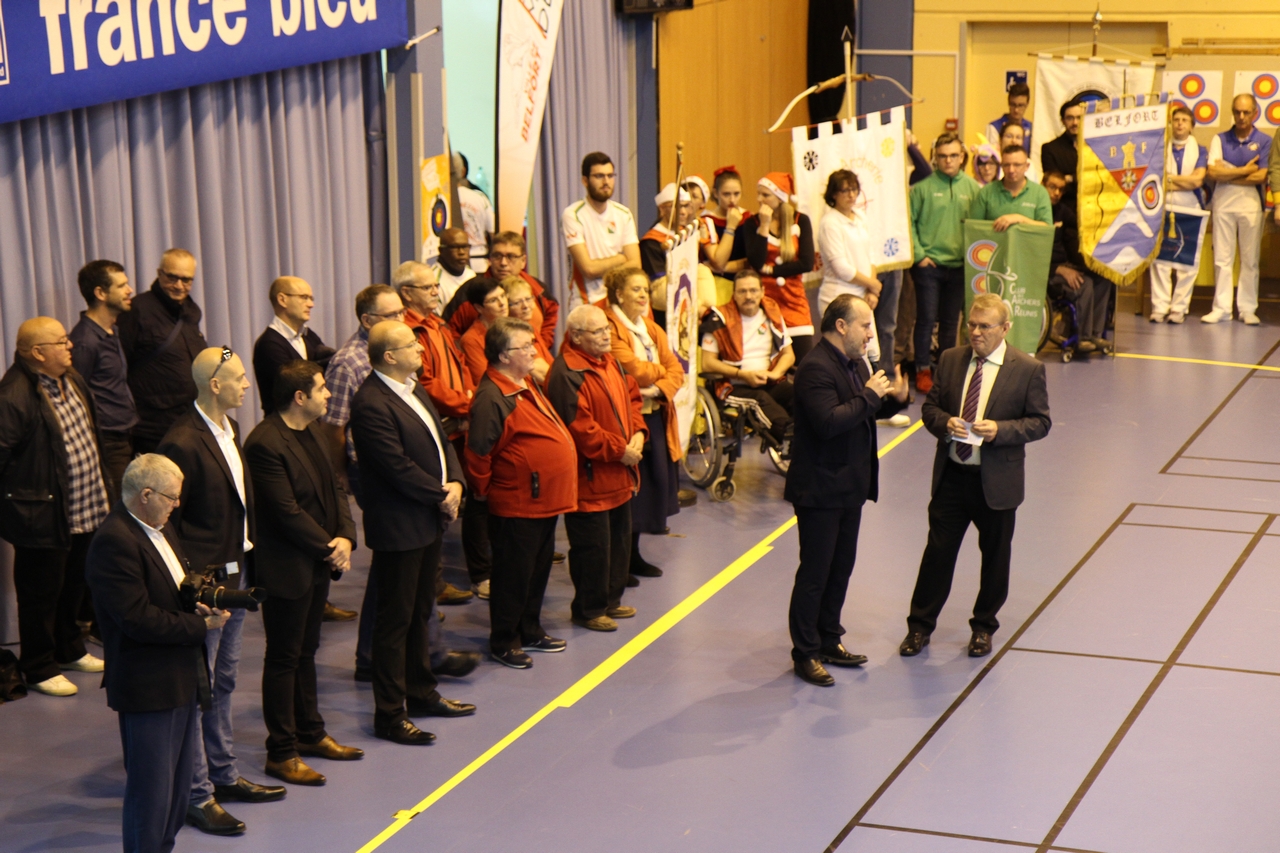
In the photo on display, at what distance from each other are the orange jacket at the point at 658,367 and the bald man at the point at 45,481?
7.78 ft

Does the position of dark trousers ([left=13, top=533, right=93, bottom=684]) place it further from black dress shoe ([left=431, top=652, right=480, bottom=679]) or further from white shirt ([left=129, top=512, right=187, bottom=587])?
white shirt ([left=129, top=512, right=187, bottom=587])

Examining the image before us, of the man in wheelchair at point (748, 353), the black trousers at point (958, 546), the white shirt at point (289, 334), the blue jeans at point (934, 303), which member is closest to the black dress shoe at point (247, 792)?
the white shirt at point (289, 334)

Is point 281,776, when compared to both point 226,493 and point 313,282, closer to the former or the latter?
point 226,493

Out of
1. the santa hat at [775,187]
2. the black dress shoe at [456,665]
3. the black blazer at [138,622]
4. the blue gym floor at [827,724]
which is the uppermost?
the santa hat at [775,187]

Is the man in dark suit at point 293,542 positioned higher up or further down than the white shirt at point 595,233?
further down

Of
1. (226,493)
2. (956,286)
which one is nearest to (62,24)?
(226,493)

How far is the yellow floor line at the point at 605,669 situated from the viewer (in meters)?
5.10

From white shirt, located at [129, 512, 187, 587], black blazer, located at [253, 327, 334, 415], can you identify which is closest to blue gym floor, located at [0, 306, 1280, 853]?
white shirt, located at [129, 512, 187, 587]

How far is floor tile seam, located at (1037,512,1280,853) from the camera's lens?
16.3 feet

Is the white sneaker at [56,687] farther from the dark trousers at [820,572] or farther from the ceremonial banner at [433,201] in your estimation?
the ceremonial banner at [433,201]

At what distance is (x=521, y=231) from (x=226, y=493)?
524cm

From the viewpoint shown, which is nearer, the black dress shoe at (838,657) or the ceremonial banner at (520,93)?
the black dress shoe at (838,657)

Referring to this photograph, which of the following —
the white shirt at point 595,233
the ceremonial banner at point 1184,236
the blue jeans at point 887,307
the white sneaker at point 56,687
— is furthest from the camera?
the ceremonial banner at point 1184,236

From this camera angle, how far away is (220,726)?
5141 millimetres
